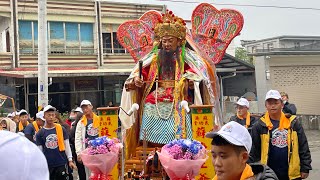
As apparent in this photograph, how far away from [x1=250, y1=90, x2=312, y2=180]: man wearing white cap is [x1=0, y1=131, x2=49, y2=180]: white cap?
357 centimetres

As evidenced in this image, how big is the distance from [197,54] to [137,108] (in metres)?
1.29

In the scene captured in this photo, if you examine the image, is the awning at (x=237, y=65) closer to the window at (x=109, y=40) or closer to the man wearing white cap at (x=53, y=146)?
the window at (x=109, y=40)

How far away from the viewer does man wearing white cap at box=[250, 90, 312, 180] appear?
4770 millimetres

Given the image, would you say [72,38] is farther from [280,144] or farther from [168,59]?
[280,144]

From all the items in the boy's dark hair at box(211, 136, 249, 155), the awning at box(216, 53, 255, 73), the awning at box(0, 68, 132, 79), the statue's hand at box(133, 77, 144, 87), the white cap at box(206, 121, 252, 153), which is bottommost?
the boy's dark hair at box(211, 136, 249, 155)

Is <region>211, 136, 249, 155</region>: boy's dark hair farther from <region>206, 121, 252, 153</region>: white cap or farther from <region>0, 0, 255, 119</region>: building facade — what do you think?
<region>0, 0, 255, 119</region>: building facade

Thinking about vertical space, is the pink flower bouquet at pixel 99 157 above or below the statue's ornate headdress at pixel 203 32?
below

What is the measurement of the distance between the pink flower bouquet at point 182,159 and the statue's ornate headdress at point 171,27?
225 centimetres

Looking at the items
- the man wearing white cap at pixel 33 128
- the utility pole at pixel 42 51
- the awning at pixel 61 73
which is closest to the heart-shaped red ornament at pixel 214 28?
the man wearing white cap at pixel 33 128

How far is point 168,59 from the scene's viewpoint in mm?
6602

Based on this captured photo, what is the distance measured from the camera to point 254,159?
4887mm

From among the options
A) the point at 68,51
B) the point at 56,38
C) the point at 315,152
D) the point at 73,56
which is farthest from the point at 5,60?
the point at 315,152

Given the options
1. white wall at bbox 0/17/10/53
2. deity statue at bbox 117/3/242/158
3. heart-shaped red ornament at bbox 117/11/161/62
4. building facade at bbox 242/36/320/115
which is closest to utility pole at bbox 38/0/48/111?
heart-shaped red ornament at bbox 117/11/161/62

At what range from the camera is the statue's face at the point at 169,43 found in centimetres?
643
